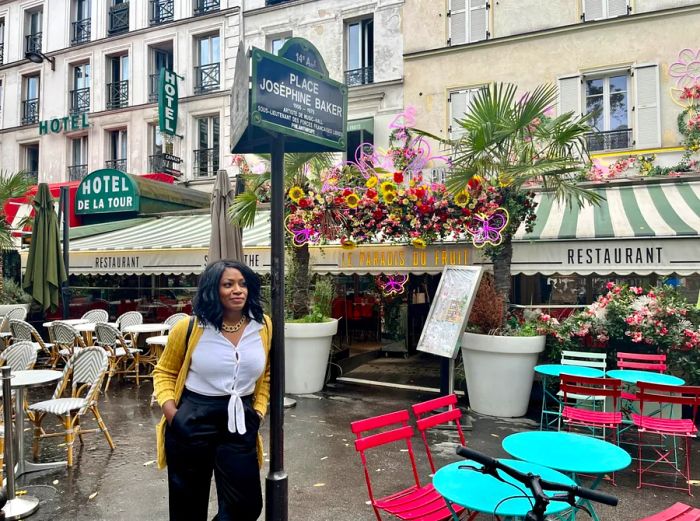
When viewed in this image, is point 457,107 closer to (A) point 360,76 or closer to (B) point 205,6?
(A) point 360,76

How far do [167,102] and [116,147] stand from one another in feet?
11.5

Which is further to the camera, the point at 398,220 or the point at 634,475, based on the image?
the point at 398,220

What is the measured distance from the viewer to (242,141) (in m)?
3.50

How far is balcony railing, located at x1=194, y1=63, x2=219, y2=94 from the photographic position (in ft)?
52.8

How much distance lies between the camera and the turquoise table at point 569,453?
→ 2732mm

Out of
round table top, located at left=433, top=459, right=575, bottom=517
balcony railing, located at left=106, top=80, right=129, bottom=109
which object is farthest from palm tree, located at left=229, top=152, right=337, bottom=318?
balcony railing, located at left=106, top=80, right=129, bottom=109

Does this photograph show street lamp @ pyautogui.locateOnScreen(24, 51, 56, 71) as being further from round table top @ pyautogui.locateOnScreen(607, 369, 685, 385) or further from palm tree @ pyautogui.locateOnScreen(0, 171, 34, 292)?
round table top @ pyautogui.locateOnScreen(607, 369, 685, 385)

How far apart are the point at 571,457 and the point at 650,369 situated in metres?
3.50

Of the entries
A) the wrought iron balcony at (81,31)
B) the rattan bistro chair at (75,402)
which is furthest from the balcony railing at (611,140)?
the wrought iron balcony at (81,31)

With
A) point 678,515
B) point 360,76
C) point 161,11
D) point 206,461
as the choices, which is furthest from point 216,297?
point 161,11

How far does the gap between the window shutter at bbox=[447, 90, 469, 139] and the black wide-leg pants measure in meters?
10.8

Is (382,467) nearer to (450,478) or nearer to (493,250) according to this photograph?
(450,478)

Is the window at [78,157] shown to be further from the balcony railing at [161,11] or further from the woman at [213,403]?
the woman at [213,403]

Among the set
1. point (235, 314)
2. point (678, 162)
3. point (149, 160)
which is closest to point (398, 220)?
point (235, 314)
